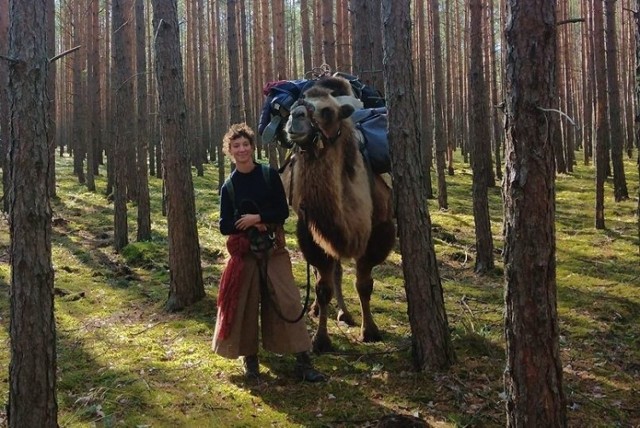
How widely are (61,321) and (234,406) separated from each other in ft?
10.3

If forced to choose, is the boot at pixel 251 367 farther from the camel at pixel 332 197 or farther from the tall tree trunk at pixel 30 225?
the tall tree trunk at pixel 30 225

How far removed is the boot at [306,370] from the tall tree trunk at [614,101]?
33.3 ft

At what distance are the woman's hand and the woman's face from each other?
46 cm

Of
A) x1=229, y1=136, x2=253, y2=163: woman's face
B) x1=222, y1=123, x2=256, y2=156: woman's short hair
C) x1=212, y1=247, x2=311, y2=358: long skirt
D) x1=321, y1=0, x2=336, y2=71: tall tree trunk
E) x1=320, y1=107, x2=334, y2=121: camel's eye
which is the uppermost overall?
x1=321, y1=0, x2=336, y2=71: tall tree trunk

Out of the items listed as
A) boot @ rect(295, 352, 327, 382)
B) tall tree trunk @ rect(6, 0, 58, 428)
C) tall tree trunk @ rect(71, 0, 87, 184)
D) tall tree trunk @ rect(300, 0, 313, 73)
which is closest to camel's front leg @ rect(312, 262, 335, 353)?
boot @ rect(295, 352, 327, 382)

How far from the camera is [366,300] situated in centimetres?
580

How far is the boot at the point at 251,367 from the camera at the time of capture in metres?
4.89

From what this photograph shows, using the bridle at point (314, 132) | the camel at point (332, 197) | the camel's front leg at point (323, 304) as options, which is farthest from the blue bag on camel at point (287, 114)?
the camel's front leg at point (323, 304)

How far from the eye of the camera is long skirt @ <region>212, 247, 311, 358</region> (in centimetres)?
480

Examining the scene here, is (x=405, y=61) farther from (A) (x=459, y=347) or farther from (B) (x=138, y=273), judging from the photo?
(B) (x=138, y=273)

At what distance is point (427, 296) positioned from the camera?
4668mm

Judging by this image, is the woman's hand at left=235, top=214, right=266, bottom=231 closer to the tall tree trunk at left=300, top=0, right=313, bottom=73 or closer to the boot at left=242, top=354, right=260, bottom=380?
the boot at left=242, top=354, right=260, bottom=380

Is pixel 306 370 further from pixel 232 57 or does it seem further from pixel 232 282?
pixel 232 57

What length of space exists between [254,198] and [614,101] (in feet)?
36.2
